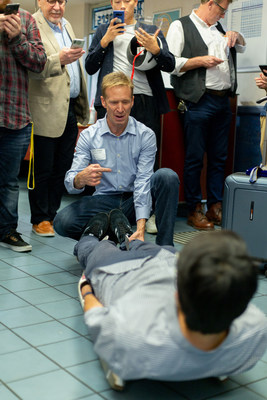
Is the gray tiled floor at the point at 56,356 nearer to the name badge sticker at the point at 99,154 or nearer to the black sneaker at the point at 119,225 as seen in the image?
the black sneaker at the point at 119,225

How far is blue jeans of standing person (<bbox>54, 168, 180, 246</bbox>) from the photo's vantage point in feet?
8.86

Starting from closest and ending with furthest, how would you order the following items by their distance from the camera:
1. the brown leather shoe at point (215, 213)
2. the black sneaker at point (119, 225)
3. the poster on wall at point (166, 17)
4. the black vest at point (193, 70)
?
1. the black sneaker at point (119, 225)
2. the black vest at point (193, 70)
3. the brown leather shoe at point (215, 213)
4. the poster on wall at point (166, 17)

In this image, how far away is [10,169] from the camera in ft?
10.0

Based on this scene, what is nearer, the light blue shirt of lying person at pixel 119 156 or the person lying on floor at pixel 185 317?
the person lying on floor at pixel 185 317

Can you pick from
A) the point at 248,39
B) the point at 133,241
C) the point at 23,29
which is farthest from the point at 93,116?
the point at 133,241

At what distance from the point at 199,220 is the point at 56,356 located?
2276mm

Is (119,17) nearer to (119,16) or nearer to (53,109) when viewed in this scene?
(119,16)

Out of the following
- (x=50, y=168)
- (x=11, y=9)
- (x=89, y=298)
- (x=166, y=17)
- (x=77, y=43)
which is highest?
(x=166, y=17)

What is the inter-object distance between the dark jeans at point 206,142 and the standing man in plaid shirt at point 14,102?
1.28 meters

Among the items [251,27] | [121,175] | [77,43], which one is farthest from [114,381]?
[251,27]

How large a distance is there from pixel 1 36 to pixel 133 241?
55.2 inches

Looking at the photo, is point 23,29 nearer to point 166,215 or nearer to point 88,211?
point 88,211

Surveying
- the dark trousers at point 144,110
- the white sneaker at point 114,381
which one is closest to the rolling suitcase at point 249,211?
the dark trousers at point 144,110

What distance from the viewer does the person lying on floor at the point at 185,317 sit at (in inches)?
47.8
